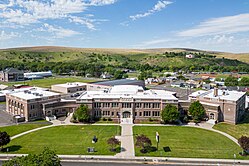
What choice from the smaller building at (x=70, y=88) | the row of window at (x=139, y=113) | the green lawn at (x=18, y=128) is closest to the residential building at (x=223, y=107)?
the row of window at (x=139, y=113)

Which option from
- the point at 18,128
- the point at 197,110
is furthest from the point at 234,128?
the point at 18,128

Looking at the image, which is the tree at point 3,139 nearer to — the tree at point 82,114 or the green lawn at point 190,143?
the tree at point 82,114

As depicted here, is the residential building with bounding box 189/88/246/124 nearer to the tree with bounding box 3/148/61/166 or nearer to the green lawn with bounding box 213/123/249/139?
the green lawn with bounding box 213/123/249/139

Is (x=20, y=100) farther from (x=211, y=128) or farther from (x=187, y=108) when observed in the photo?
(x=211, y=128)

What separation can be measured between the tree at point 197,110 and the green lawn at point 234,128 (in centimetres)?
545

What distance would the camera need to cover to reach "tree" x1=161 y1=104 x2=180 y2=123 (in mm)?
67750

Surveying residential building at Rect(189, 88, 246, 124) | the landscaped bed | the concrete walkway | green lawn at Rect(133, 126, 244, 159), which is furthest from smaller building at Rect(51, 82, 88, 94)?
residential building at Rect(189, 88, 246, 124)

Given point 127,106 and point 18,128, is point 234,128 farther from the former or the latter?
point 18,128

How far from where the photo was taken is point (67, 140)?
55969mm

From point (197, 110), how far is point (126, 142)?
27.9 m

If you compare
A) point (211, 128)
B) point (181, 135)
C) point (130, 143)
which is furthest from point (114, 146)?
point (211, 128)

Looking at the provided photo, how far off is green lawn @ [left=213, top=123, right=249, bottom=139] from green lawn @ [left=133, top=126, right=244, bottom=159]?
15.1ft

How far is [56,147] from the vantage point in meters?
51.8

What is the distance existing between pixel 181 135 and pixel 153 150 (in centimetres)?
1273
